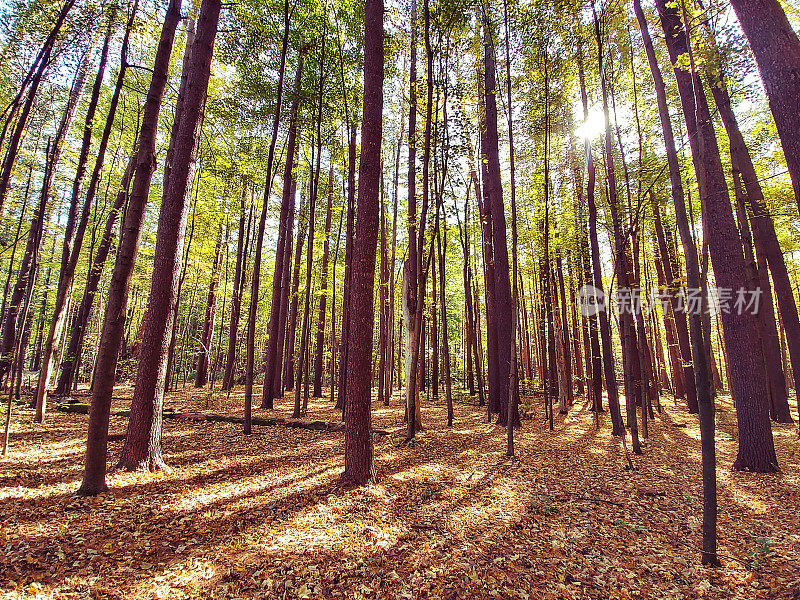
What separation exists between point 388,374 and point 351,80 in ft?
36.7

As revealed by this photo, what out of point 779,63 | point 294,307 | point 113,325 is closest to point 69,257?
point 113,325

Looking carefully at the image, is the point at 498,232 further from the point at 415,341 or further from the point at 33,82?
the point at 33,82

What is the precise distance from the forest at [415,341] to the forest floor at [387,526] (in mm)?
40

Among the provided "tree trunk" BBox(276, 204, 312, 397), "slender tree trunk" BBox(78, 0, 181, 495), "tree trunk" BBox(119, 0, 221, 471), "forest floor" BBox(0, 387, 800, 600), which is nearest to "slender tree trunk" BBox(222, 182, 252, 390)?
"tree trunk" BBox(276, 204, 312, 397)

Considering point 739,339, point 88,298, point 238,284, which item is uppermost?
point 238,284

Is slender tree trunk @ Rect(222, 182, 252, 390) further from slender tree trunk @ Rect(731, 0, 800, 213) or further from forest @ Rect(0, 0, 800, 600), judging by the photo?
slender tree trunk @ Rect(731, 0, 800, 213)

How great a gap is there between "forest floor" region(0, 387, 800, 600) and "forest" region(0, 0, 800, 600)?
40 millimetres

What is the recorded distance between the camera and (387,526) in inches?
166

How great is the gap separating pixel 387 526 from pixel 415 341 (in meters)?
4.37

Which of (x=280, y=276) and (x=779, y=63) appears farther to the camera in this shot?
(x=280, y=276)

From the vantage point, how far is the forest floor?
124 inches

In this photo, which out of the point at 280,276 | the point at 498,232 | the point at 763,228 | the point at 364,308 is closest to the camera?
the point at 364,308

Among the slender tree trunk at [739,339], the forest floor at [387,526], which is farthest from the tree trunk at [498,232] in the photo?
the slender tree trunk at [739,339]

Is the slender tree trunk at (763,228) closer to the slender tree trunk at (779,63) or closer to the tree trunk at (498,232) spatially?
the tree trunk at (498,232)
